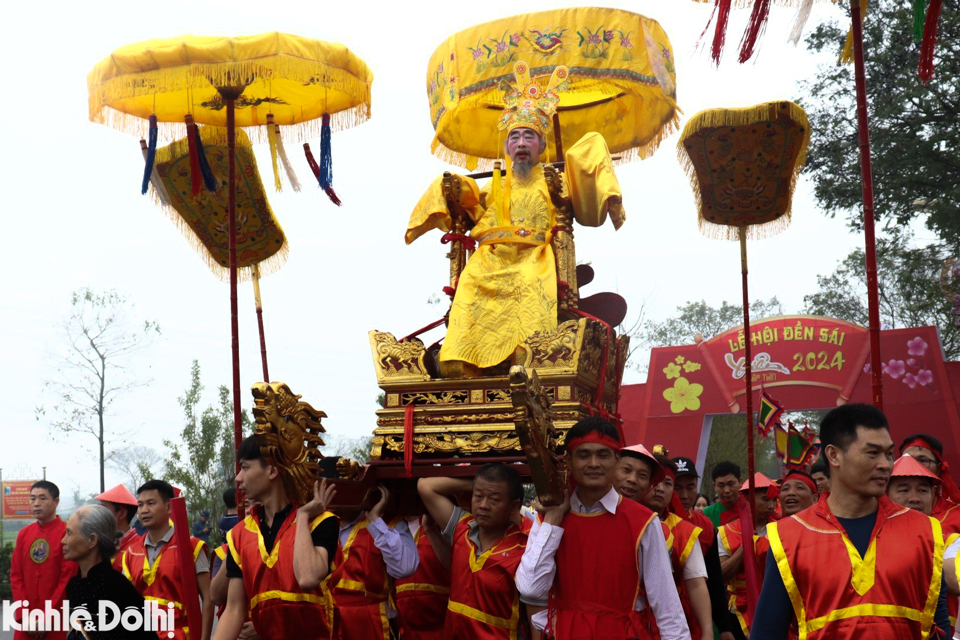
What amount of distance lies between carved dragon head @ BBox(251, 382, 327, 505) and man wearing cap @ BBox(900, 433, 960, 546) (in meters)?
2.73

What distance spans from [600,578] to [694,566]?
30.2 inches

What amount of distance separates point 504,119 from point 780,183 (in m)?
2.09

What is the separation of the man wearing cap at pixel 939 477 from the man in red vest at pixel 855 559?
213 cm

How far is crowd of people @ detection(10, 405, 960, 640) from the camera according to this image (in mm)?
2990

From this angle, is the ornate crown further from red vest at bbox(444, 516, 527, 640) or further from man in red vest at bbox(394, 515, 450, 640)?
red vest at bbox(444, 516, 527, 640)

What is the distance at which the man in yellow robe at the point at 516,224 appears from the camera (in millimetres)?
6133

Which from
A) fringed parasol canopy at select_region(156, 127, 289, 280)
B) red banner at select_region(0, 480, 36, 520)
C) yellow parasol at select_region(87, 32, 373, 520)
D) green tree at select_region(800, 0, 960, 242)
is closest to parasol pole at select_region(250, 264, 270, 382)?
fringed parasol canopy at select_region(156, 127, 289, 280)

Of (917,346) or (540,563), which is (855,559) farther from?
(917,346)

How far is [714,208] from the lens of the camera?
797 centimetres

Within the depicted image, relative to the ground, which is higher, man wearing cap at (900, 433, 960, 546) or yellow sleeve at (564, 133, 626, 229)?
yellow sleeve at (564, 133, 626, 229)

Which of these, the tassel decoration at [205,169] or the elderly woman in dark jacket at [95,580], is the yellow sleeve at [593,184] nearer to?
the tassel decoration at [205,169]

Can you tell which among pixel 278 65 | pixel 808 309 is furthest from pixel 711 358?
pixel 278 65

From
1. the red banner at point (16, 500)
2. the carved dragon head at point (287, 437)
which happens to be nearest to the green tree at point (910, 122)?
the carved dragon head at point (287, 437)

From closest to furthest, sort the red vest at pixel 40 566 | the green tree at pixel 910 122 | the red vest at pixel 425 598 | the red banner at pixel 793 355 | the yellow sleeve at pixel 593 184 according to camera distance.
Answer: the red vest at pixel 425 598 → the yellow sleeve at pixel 593 184 → the red vest at pixel 40 566 → the green tree at pixel 910 122 → the red banner at pixel 793 355
